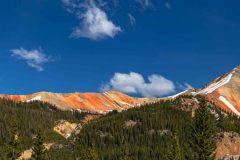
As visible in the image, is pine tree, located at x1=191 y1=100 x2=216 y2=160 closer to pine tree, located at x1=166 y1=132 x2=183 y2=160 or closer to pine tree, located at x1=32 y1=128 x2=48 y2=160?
pine tree, located at x1=166 y1=132 x2=183 y2=160

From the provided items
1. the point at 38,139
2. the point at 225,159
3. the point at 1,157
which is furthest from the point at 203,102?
the point at 225,159

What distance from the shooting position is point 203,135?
8944 cm

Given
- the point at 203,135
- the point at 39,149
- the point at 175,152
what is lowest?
the point at 175,152

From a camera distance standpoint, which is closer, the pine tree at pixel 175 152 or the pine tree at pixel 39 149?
the pine tree at pixel 39 149

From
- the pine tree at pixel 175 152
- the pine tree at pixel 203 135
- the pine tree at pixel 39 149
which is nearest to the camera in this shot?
the pine tree at pixel 203 135

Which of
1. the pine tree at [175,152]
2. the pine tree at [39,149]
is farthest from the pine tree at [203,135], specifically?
the pine tree at [39,149]

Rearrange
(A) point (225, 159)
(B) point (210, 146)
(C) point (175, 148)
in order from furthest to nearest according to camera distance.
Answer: (A) point (225, 159), (C) point (175, 148), (B) point (210, 146)

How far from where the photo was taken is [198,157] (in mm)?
90312

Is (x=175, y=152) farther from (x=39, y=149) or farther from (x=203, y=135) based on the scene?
(x=39, y=149)

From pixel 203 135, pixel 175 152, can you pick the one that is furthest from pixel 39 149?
pixel 203 135

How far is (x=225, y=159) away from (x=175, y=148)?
95.7 m

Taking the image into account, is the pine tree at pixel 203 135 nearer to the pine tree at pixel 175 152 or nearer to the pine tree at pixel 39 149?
the pine tree at pixel 175 152

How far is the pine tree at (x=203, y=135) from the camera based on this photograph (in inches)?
3509

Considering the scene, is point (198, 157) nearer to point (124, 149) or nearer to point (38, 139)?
point (124, 149)
